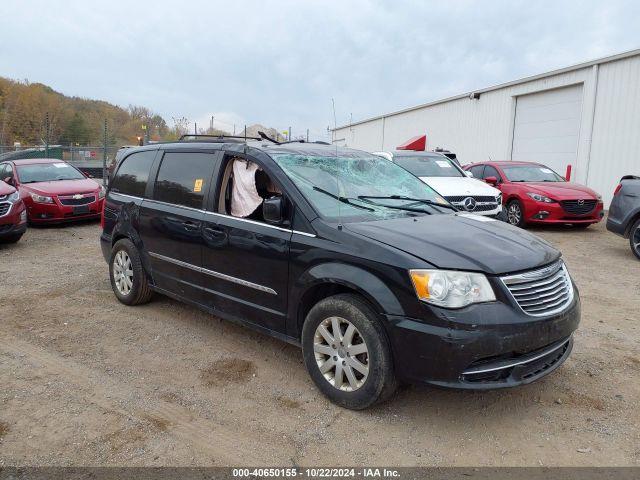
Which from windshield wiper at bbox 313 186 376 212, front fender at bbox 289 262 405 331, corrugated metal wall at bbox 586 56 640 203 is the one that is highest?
corrugated metal wall at bbox 586 56 640 203

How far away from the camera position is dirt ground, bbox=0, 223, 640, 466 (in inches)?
115

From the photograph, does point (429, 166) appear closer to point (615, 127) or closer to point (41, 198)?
point (615, 127)

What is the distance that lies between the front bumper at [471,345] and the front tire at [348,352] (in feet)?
0.36

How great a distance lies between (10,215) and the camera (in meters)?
8.48

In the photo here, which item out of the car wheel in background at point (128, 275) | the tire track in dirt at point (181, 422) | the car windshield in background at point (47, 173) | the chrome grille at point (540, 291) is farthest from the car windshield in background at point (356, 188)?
the car windshield in background at point (47, 173)

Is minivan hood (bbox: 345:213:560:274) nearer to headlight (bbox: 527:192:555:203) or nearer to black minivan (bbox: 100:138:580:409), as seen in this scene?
black minivan (bbox: 100:138:580:409)

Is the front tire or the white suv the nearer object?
the front tire

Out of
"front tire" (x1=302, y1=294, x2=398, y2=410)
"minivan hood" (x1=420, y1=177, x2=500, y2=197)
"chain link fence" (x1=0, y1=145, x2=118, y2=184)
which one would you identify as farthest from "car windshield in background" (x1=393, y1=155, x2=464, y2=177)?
"chain link fence" (x1=0, y1=145, x2=118, y2=184)

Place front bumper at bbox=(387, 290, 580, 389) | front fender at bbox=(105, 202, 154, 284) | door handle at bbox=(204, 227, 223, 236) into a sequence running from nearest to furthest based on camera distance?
front bumper at bbox=(387, 290, 580, 389) → door handle at bbox=(204, 227, 223, 236) → front fender at bbox=(105, 202, 154, 284)

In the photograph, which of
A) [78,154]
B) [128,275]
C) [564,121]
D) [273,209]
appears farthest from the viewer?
[78,154]

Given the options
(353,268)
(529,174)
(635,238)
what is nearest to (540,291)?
(353,268)

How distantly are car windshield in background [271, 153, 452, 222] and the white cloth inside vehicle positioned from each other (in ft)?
0.94

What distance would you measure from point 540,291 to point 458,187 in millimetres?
6852

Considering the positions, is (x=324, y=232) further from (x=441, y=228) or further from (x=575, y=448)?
(x=575, y=448)
